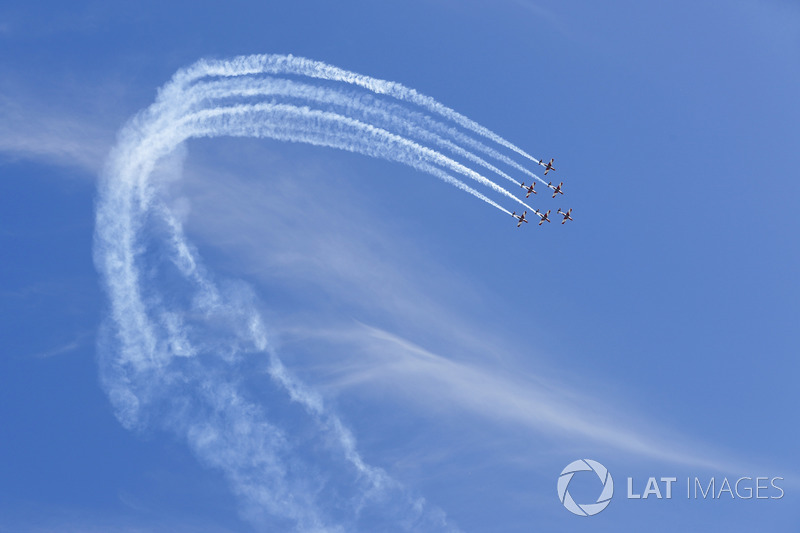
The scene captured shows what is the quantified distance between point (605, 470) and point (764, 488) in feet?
44.0

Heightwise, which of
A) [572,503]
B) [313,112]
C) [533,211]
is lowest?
[572,503]

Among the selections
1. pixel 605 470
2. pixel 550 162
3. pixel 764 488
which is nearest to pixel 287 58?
pixel 550 162

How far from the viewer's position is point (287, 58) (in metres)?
54.3

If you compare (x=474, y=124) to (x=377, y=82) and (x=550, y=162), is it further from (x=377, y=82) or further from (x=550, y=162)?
(x=550, y=162)

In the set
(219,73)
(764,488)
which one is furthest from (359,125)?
(764,488)

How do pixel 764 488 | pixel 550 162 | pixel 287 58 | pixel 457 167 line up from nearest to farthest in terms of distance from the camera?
pixel 287 58 → pixel 457 167 → pixel 764 488 → pixel 550 162

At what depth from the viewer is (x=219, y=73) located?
178ft

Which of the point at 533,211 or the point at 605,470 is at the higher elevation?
the point at 533,211

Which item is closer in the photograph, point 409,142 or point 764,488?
point 409,142

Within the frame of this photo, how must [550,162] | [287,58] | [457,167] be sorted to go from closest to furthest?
[287,58], [457,167], [550,162]

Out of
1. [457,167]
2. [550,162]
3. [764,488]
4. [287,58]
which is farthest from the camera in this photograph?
[550,162]

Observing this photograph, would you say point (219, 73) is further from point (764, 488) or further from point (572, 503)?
point (764, 488)

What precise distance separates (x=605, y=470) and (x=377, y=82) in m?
39.3

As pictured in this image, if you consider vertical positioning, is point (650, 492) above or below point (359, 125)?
below
